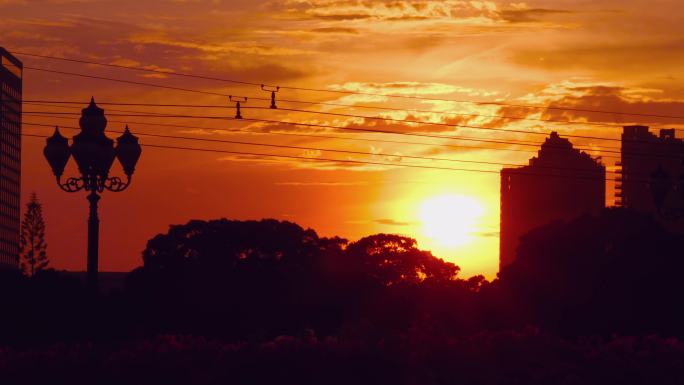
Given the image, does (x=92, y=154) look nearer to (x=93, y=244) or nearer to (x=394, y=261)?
(x=93, y=244)

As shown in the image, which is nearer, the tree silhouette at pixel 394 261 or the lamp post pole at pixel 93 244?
the lamp post pole at pixel 93 244

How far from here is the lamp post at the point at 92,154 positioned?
2473cm

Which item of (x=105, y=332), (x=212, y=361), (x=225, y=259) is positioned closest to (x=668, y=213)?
(x=105, y=332)

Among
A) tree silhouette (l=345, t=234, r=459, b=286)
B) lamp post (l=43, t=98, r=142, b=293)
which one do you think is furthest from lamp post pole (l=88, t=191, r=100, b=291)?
tree silhouette (l=345, t=234, r=459, b=286)

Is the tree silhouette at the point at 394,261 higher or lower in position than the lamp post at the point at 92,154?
lower

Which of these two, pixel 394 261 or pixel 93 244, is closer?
pixel 93 244

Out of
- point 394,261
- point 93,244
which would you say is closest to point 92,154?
point 93,244

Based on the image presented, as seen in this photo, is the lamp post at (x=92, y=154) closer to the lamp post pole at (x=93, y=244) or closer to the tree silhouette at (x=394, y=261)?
the lamp post pole at (x=93, y=244)

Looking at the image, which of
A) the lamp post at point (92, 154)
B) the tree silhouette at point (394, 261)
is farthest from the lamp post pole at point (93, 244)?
the tree silhouette at point (394, 261)

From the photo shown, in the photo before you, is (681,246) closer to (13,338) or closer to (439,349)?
(13,338)

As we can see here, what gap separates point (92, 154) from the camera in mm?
25188

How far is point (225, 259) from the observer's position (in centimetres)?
9325

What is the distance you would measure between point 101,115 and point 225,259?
68.1 metres

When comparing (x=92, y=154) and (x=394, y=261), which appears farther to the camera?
(x=394, y=261)
